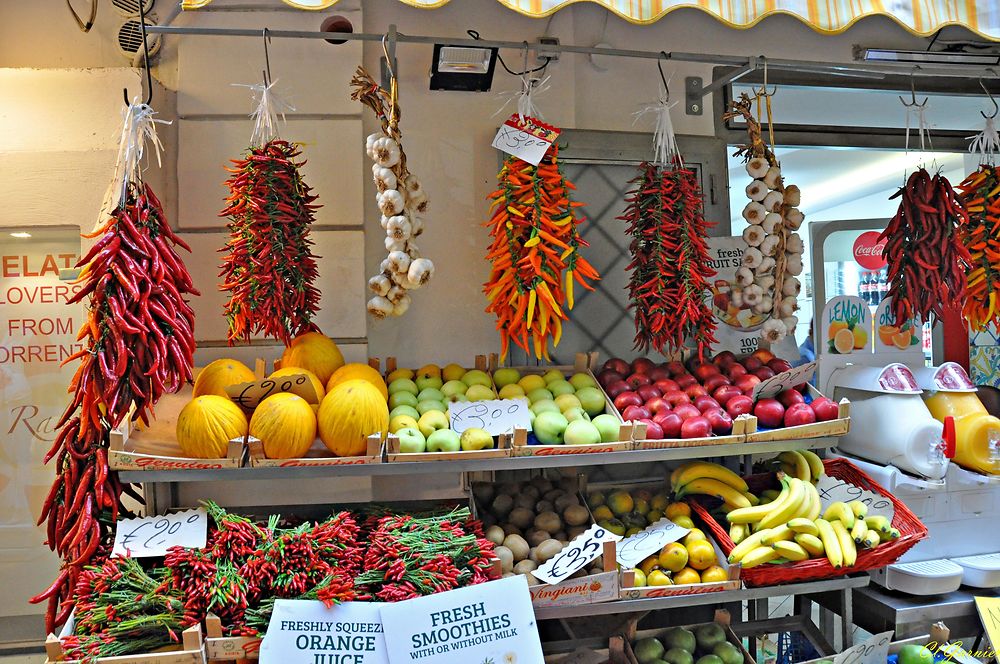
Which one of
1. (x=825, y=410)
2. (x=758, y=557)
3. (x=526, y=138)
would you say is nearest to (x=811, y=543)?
(x=758, y=557)

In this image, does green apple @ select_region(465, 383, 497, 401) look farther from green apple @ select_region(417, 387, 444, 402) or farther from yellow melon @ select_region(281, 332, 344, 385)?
yellow melon @ select_region(281, 332, 344, 385)

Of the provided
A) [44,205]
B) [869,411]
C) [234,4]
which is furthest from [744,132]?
[44,205]

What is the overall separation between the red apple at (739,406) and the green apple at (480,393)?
0.94 metres

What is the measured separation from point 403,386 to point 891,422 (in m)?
2.10

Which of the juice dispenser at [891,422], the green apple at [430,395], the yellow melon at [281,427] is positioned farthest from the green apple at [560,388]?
the juice dispenser at [891,422]

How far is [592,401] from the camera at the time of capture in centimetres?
302

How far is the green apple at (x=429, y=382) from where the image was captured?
308 cm

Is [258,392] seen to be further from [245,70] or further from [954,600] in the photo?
[954,600]

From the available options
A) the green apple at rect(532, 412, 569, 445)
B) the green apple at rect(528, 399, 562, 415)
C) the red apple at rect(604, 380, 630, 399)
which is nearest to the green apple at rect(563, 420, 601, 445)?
the green apple at rect(532, 412, 569, 445)

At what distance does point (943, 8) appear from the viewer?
3055mm

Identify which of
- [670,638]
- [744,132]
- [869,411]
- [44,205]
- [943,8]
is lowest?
[670,638]

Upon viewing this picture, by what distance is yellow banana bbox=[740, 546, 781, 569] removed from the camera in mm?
2729

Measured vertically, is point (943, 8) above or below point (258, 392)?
above

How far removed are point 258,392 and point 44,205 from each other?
1.19 meters
